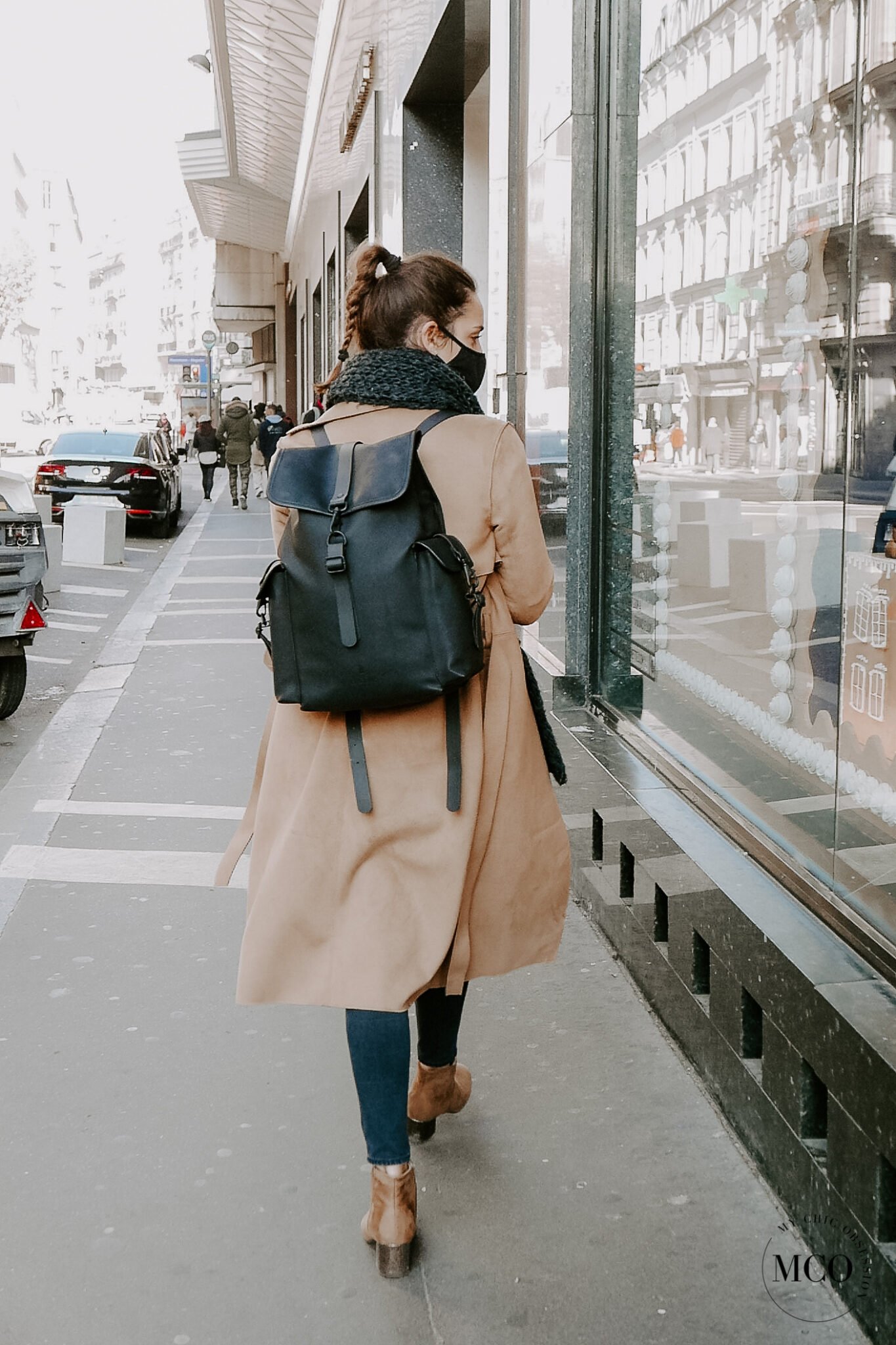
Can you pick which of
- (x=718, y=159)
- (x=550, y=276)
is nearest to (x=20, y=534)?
(x=550, y=276)

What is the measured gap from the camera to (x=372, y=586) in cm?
240

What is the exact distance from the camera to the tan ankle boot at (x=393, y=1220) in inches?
101

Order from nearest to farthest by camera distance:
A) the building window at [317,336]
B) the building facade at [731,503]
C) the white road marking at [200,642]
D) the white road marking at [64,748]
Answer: the building facade at [731,503] → the white road marking at [64,748] → the white road marking at [200,642] → the building window at [317,336]

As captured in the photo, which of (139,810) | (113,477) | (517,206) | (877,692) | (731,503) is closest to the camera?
(877,692)

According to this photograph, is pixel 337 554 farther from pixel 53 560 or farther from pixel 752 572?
pixel 53 560

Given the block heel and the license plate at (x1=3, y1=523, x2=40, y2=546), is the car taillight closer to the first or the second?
the license plate at (x1=3, y1=523, x2=40, y2=546)

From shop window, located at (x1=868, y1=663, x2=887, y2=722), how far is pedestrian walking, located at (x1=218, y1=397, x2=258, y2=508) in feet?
68.4

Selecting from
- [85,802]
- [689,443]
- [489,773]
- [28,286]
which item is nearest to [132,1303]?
[489,773]

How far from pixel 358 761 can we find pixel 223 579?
11.4m

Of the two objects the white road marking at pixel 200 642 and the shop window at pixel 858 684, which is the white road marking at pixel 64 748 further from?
the shop window at pixel 858 684

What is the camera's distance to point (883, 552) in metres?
2.80

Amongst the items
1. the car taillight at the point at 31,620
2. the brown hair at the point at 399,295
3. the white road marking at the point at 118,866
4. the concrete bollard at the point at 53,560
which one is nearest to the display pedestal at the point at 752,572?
the brown hair at the point at 399,295

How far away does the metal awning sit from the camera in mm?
16281

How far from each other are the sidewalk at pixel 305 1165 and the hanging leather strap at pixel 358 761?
2.74 feet
